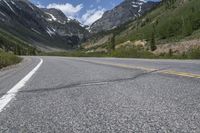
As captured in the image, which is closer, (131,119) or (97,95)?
(131,119)

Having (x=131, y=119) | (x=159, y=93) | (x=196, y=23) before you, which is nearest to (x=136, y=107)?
(x=131, y=119)

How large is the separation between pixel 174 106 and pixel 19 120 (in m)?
2.17

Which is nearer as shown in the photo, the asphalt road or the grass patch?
the asphalt road

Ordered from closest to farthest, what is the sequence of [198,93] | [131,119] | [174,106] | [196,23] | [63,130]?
[63,130], [131,119], [174,106], [198,93], [196,23]

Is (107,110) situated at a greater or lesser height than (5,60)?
greater

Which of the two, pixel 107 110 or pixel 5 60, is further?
pixel 5 60

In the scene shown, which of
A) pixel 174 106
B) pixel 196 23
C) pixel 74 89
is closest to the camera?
pixel 174 106

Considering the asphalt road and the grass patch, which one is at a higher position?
the asphalt road

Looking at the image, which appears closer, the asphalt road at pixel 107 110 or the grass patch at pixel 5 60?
the asphalt road at pixel 107 110

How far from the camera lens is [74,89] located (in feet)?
25.5

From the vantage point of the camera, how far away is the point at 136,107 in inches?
207

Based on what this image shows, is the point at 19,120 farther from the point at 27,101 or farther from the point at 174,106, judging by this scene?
the point at 174,106

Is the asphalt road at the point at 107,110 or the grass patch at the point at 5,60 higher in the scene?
the asphalt road at the point at 107,110

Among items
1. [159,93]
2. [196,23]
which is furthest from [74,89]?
[196,23]
